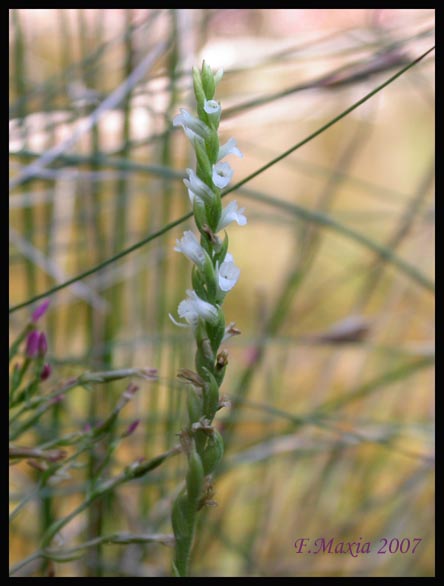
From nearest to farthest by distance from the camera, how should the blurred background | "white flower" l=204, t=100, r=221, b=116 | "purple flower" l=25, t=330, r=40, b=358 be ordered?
"white flower" l=204, t=100, r=221, b=116
"purple flower" l=25, t=330, r=40, b=358
the blurred background

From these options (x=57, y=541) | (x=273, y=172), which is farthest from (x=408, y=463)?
(x=57, y=541)

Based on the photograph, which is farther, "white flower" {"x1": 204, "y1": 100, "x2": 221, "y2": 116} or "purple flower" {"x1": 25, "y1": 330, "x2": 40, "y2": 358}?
"purple flower" {"x1": 25, "y1": 330, "x2": 40, "y2": 358}

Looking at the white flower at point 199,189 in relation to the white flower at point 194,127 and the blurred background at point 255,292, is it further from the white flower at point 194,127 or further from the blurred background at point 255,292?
the blurred background at point 255,292

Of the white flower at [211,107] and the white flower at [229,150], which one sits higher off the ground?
the white flower at [211,107]

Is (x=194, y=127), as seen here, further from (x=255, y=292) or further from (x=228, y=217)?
(x=255, y=292)

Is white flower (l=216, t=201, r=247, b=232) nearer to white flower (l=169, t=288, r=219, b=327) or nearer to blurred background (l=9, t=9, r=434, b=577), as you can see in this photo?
white flower (l=169, t=288, r=219, b=327)

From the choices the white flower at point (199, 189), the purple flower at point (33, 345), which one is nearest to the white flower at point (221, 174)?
the white flower at point (199, 189)

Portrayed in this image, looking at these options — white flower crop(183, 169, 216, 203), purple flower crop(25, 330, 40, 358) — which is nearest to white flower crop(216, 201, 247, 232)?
white flower crop(183, 169, 216, 203)
